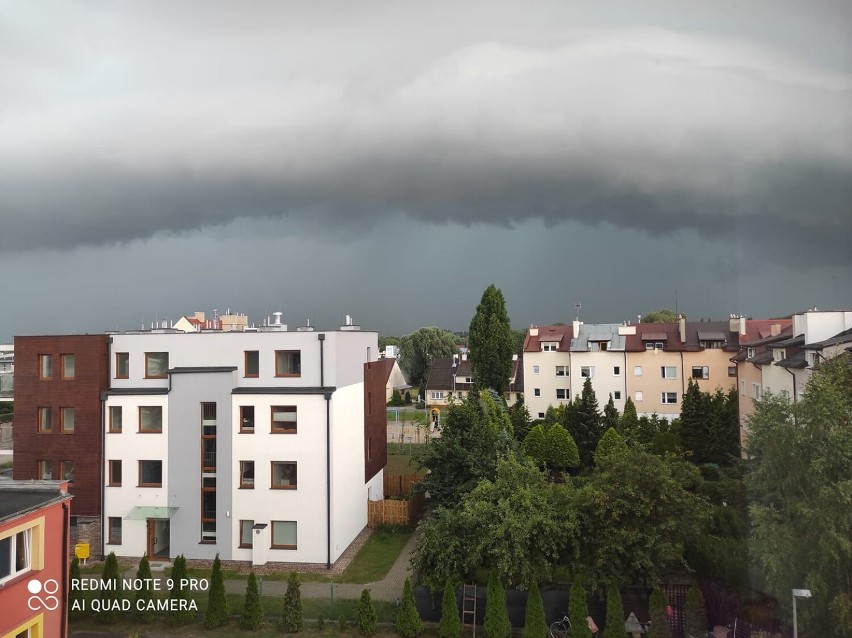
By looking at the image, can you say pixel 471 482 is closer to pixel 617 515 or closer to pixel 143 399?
pixel 617 515

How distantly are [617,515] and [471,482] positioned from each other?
18.3 feet

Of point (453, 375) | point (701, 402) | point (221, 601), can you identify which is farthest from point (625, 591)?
point (453, 375)

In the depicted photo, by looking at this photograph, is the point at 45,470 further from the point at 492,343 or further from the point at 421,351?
the point at 421,351

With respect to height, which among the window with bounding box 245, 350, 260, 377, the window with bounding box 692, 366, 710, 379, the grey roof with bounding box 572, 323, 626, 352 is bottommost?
the window with bounding box 692, 366, 710, 379

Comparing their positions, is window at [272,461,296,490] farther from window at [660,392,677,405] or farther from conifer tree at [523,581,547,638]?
window at [660,392,677,405]

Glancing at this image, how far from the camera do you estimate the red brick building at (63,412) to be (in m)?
15.3

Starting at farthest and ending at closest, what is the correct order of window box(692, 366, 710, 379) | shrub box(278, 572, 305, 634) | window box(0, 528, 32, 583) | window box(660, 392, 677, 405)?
1. window box(660, 392, 677, 405)
2. window box(692, 366, 710, 379)
3. shrub box(278, 572, 305, 634)
4. window box(0, 528, 32, 583)

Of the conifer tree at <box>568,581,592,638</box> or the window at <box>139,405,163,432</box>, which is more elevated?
the window at <box>139,405,163,432</box>

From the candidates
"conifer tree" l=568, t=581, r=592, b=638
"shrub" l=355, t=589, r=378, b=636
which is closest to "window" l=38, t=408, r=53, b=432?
"shrub" l=355, t=589, r=378, b=636

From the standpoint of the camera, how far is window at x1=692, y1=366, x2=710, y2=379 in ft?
102

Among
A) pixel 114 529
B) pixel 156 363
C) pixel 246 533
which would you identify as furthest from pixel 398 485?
pixel 156 363

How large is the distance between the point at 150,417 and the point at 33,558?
7205 millimetres

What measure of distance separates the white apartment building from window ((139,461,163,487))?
0.08ft

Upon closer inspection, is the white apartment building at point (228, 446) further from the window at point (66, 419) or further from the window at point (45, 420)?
the window at point (45, 420)
